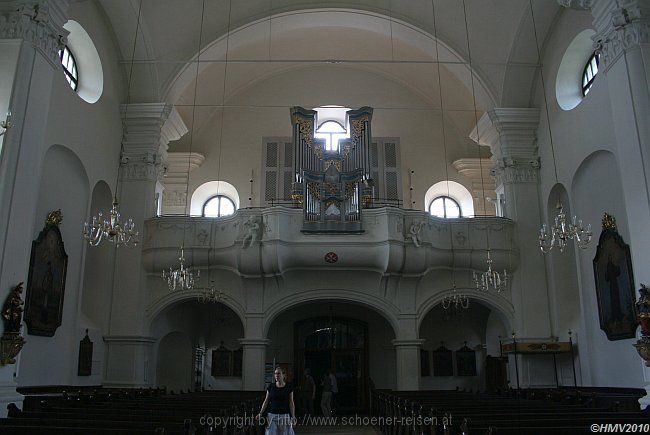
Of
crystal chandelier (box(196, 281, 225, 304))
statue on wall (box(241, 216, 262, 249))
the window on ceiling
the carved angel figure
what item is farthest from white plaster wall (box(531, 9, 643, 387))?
the carved angel figure

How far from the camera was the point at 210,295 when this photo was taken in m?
15.1

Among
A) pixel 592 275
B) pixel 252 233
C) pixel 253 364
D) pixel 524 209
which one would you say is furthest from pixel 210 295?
pixel 592 275

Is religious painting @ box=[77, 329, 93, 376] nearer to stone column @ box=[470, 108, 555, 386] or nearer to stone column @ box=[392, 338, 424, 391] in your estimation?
stone column @ box=[392, 338, 424, 391]

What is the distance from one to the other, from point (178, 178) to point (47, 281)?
8.24 meters

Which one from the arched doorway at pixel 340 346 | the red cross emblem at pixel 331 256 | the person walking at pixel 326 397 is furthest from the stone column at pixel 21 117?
the arched doorway at pixel 340 346

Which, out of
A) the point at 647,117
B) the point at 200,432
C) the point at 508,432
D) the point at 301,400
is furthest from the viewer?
the point at 301,400

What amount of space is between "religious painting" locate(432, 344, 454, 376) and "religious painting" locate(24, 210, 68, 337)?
11.2 meters

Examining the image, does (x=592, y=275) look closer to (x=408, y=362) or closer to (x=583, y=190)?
(x=583, y=190)

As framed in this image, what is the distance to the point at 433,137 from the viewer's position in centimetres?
2033

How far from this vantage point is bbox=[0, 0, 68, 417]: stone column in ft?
29.5

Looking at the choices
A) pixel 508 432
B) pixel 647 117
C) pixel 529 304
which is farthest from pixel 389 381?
pixel 508 432

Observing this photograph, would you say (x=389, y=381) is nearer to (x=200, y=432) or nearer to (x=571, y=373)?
(x=571, y=373)

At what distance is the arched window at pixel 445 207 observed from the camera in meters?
20.0

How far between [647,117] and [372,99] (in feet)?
38.8
